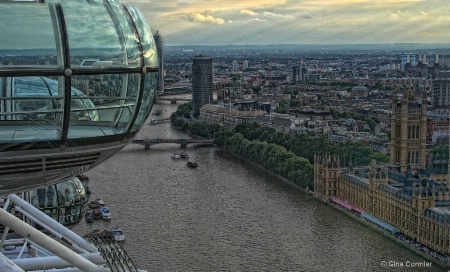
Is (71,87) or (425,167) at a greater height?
(71,87)

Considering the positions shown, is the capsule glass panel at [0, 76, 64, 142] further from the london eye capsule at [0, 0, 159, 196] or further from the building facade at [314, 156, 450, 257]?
the building facade at [314, 156, 450, 257]

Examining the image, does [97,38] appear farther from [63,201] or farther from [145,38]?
[63,201]

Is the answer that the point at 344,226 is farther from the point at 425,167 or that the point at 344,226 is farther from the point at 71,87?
the point at 71,87

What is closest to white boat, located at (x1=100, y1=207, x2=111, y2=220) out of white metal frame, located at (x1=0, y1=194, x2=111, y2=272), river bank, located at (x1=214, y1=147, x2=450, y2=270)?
river bank, located at (x1=214, y1=147, x2=450, y2=270)

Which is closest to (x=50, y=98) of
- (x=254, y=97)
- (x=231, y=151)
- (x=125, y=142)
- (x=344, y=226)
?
(x=125, y=142)

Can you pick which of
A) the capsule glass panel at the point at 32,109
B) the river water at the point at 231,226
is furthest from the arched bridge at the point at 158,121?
→ the capsule glass panel at the point at 32,109

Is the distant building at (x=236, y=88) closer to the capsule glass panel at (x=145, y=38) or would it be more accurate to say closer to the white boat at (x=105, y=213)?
the white boat at (x=105, y=213)
